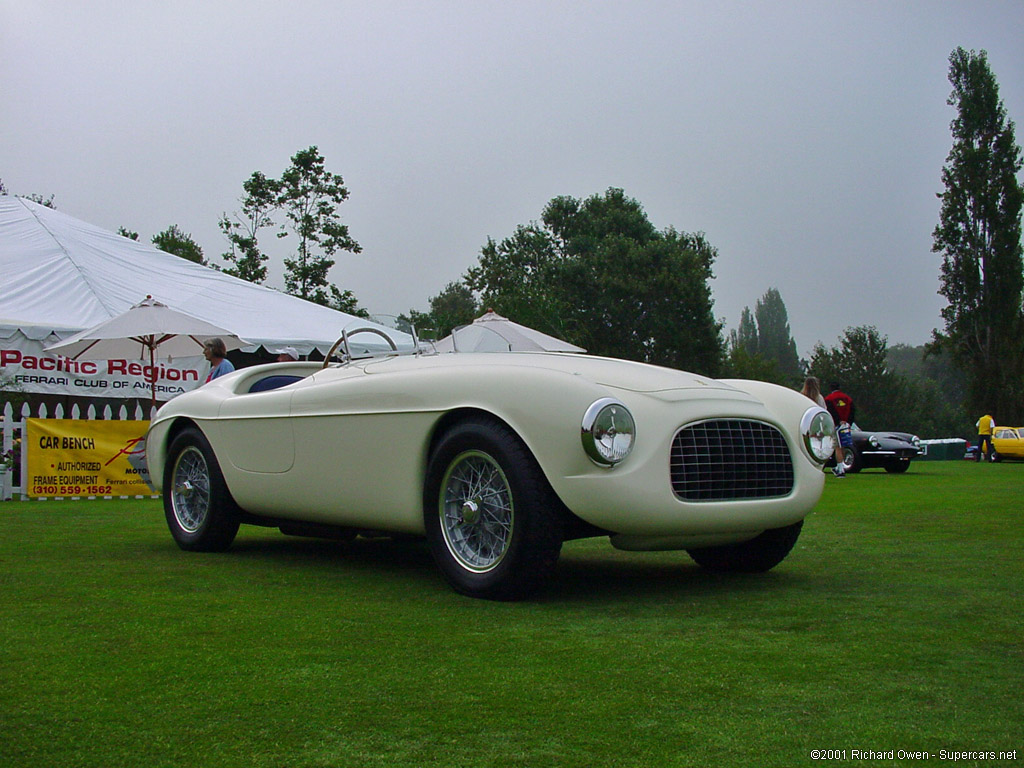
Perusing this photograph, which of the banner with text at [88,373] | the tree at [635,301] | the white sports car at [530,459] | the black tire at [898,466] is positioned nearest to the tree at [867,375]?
the tree at [635,301]

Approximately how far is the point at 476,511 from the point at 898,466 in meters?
18.5

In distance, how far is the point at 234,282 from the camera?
20.2 metres

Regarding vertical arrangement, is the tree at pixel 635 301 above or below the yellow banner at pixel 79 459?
above

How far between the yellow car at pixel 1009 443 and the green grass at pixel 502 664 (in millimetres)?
28970

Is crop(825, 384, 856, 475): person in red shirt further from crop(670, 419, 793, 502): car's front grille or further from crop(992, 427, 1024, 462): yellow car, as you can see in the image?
crop(992, 427, 1024, 462): yellow car

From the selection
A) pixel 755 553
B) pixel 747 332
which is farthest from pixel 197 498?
pixel 747 332

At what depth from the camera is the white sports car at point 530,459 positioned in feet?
13.0

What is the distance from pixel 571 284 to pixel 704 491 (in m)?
51.5

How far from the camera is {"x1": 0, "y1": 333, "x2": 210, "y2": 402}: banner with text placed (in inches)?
550

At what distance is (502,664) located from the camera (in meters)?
2.97

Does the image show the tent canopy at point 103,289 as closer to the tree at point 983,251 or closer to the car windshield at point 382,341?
the car windshield at point 382,341

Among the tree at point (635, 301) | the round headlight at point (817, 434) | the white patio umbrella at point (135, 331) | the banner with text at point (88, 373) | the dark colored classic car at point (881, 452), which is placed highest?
the tree at point (635, 301)

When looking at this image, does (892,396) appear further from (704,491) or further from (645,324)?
(704,491)

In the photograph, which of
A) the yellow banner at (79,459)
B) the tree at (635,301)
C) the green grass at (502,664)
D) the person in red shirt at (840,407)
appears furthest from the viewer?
the tree at (635,301)
